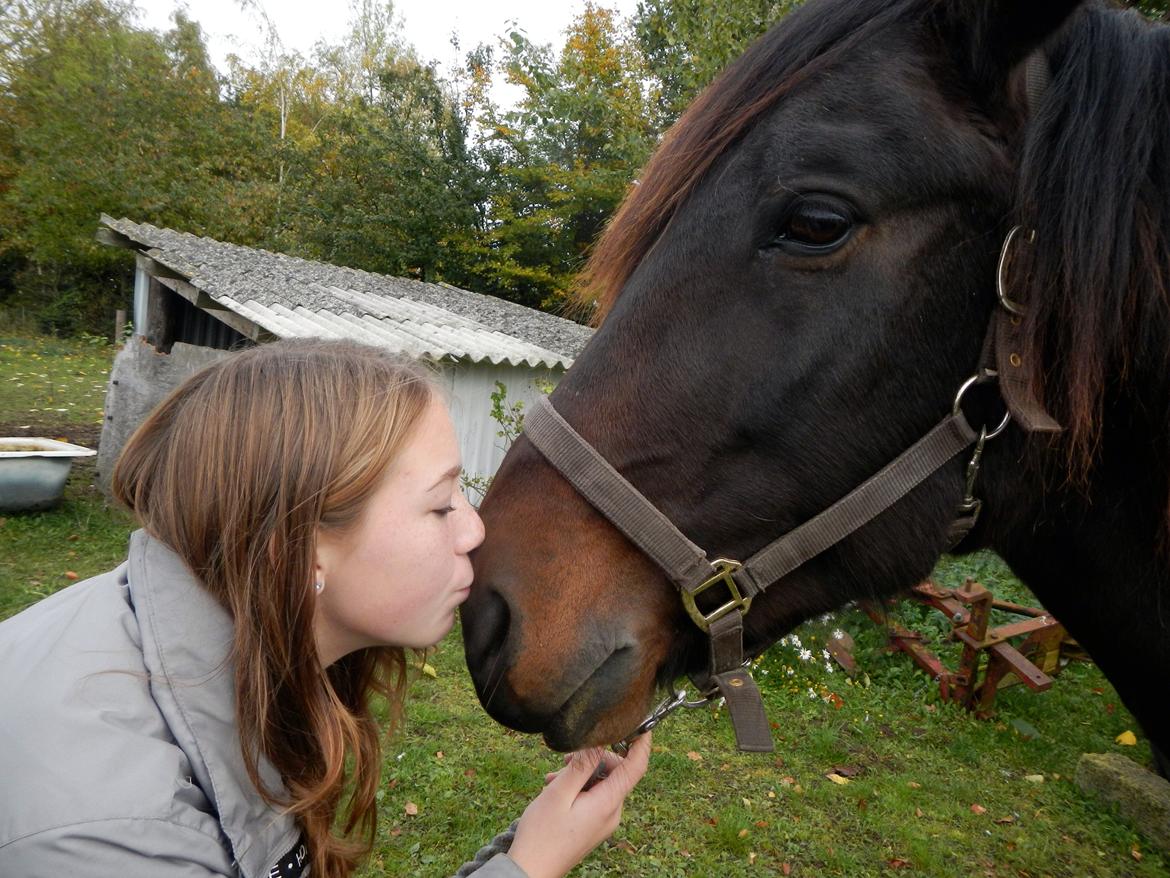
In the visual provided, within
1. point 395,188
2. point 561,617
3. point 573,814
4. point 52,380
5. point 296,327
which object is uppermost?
point 395,188

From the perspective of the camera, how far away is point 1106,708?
4887mm

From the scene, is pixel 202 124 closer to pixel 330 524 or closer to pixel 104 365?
pixel 104 365

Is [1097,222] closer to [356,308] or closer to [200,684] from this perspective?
[200,684]

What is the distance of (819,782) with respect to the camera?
12.8 feet

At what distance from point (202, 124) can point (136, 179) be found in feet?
10.8

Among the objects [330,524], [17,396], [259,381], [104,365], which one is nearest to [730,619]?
[330,524]

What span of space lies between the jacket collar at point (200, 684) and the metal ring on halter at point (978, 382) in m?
1.28

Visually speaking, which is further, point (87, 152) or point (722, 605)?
point (87, 152)

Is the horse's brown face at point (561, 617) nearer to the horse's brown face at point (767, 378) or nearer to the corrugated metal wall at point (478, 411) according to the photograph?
the horse's brown face at point (767, 378)

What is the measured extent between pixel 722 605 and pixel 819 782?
10.4 ft

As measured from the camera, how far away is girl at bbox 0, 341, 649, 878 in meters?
0.96

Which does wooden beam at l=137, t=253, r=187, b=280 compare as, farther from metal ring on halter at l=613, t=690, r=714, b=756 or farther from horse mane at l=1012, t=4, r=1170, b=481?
horse mane at l=1012, t=4, r=1170, b=481

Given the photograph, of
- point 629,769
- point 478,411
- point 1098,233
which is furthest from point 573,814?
point 478,411

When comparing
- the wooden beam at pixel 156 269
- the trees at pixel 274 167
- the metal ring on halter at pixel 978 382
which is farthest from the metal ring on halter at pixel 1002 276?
the trees at pixel 274 167
